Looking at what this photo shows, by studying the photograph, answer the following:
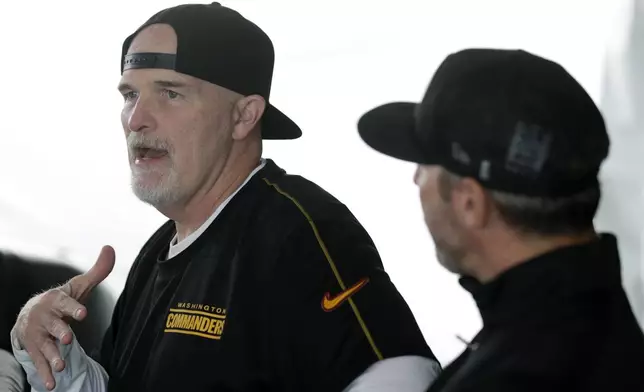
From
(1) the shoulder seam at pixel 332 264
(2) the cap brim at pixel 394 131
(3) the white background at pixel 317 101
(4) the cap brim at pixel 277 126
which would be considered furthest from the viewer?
(3) the white background at pixel 317 101

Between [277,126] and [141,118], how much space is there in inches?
9.2

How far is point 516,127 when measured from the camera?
765 millimetres

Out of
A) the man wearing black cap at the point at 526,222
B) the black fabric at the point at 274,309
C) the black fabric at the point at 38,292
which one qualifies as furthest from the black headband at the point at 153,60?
the black fabric at the point at 38,292

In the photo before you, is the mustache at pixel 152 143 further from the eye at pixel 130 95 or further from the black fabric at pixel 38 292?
the black fabric at pixel 38 292

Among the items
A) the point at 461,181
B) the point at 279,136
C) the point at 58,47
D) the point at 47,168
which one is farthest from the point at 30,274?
the point at 461,181

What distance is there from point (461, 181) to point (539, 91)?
10 centimetres

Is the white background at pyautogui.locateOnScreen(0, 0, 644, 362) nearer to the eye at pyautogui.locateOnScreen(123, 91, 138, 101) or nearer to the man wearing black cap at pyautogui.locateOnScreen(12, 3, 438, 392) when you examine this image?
the man wearing black cap at pyautogui.locateOnScreen(12, 3, 438, 392)

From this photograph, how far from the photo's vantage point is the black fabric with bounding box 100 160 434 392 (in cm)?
112

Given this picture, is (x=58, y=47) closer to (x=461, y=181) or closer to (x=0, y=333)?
(x=0, y=333)

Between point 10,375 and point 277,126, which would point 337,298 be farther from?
point 10,375

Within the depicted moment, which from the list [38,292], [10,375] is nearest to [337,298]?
[10,375]

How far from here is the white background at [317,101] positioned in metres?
1.72

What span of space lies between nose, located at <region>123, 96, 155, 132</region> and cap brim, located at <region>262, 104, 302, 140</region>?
19 cm

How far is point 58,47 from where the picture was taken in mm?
2350
